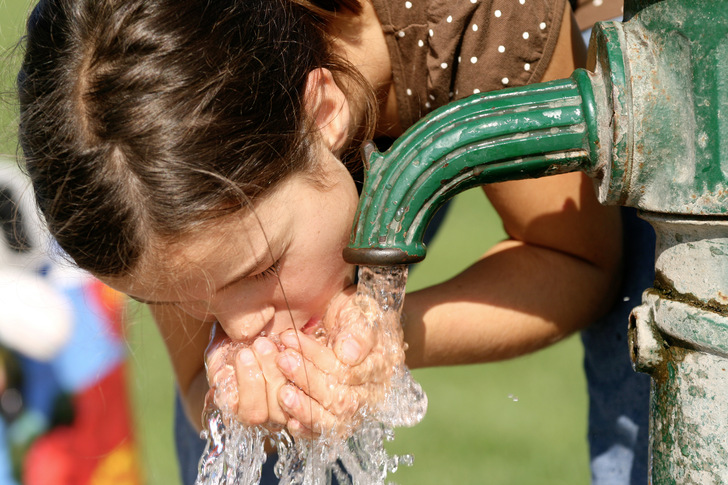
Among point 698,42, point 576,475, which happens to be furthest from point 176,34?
point 576,475

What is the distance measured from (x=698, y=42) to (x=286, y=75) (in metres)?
0.57

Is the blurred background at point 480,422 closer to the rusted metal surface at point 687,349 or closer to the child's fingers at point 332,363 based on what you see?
the child's fingers at point 332,363

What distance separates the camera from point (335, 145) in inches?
50.4

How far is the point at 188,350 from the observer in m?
1.66

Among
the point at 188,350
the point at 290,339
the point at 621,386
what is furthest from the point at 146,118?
the point at 621,386

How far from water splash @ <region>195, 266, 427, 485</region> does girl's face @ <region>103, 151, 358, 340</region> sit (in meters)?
0.09

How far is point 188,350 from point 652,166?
1059mm

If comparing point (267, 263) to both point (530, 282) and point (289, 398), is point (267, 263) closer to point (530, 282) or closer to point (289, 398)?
point (289, 398)

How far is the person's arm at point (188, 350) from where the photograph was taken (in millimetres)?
1608

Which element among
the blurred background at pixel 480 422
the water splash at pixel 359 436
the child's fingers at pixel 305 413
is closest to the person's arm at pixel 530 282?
the water splash at pixel 359 436

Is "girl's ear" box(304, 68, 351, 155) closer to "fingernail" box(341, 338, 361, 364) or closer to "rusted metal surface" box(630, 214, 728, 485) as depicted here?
"fingernail" box(341, 338, 361, 364)

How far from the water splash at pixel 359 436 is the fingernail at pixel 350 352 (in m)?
0.06

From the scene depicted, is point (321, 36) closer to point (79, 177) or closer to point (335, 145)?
point (335, 145)

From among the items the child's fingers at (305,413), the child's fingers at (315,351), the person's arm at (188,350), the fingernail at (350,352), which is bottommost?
the person's arm at (188,350)
